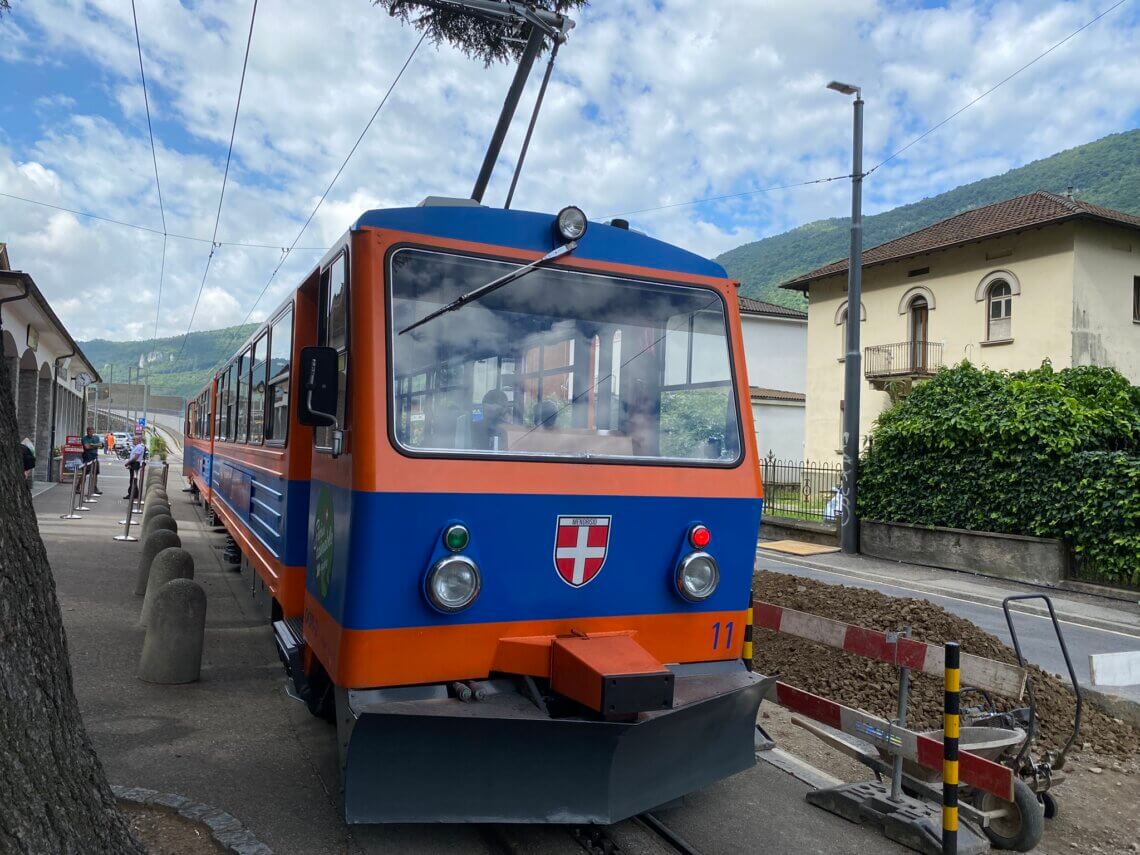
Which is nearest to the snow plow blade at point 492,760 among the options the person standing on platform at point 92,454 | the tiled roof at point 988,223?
the person standing on platform at point 92,454

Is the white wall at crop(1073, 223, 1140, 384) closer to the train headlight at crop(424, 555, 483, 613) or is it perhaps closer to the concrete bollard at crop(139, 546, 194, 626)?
the concrete bollard at crop(139, 546, 194, 626)

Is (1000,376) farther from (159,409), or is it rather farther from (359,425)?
(159,409)

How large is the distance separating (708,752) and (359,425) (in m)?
2.24

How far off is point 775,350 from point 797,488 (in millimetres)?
20805

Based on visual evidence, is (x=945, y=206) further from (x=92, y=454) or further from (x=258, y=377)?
(x=258, y=377)

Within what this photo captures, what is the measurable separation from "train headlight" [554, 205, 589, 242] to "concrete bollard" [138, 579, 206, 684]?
3.97 meters

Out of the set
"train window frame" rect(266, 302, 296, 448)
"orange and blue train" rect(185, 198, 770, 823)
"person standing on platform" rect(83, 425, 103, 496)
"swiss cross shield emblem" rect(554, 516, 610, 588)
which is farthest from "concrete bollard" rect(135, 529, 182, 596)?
"person standing on platform" rect(83, 425, 103, 496)

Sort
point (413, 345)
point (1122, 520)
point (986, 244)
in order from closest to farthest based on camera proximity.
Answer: point (413, 345), point (1122, 520), point (986, 244)

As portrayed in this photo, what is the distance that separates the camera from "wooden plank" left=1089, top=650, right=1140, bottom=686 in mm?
4676

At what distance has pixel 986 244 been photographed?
25.5 metres

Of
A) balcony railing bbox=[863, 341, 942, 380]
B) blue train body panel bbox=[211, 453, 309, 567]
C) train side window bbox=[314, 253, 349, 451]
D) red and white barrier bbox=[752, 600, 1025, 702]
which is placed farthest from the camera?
balcony railing bbox=[863, 341, 942, 380]

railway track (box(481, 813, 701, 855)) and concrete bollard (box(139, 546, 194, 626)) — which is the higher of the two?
concrete bollard (box(139, 546, 194, 626))

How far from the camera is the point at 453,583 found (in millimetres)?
3932

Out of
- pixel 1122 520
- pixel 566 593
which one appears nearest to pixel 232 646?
pixel 566 593
